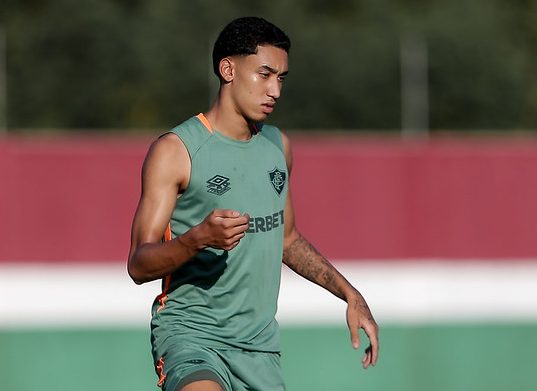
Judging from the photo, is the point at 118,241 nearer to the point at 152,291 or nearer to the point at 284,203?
the point at 152,291

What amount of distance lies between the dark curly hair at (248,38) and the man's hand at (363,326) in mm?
1028

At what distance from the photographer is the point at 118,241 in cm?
976

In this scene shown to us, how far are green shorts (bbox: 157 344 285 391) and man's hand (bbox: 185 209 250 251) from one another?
0.64 metres

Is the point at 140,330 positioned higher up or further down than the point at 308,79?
further down

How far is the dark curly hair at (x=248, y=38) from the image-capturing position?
17.5 feet

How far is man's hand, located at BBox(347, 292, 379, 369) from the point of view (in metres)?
5.19

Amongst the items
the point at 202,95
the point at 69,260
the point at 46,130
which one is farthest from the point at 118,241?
the point at 46,130

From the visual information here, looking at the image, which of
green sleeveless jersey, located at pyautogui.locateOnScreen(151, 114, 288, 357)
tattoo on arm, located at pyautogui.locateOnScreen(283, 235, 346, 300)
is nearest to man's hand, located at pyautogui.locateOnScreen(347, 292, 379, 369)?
tattoo on arm, located at pyautogui.locateOnScreen(283, 235, 346, 300)

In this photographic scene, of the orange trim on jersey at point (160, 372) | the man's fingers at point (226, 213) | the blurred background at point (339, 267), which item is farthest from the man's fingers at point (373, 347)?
the blurred background at point (339, 267)

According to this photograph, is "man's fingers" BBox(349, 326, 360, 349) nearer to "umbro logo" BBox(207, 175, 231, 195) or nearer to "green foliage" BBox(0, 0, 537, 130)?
"umbro logo" BBox(207, 175, 231, 195)

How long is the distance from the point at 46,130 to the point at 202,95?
235 cm

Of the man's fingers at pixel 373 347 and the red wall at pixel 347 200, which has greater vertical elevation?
the red wall at pixel 347 200

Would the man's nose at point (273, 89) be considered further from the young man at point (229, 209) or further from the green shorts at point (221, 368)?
the green shorts at point (221, 368)

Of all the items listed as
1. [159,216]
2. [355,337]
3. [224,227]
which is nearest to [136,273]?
[159,216]
